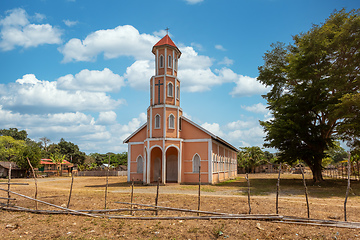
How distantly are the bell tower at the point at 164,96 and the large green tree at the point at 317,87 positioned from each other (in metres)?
10.6

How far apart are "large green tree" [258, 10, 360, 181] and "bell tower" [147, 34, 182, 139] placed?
1057 cm

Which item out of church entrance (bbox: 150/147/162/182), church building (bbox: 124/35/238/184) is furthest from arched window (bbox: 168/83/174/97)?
church entrance (bbox: 150/147/162/182)

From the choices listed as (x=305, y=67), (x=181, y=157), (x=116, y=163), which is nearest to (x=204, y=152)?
(x=181, y=157)

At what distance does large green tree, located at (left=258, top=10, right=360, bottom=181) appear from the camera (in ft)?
89.4

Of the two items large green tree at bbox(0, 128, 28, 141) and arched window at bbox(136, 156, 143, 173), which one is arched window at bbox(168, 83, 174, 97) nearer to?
arched window at bbox(136, 156, 143, 173)

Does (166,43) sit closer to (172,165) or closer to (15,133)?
(172,165)

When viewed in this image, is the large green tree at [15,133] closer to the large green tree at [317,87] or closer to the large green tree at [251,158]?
the large green tree at [251,158]

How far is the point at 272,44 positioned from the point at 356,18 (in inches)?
443

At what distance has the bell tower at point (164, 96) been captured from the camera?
2973cm

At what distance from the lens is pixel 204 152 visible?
30.5 metres

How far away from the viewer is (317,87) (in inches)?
1085

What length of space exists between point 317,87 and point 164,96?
15248 millimetres

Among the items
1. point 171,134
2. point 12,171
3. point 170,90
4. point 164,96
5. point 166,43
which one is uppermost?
point 166,43

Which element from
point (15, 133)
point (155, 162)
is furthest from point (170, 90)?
point (15, 133)
